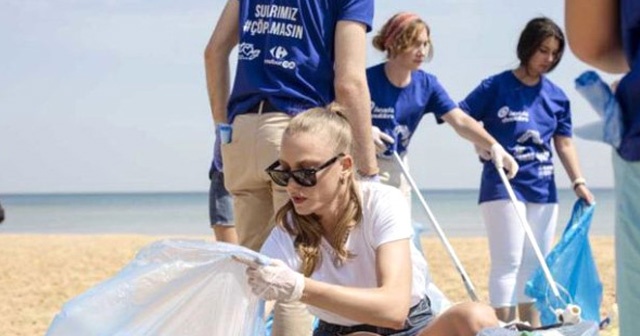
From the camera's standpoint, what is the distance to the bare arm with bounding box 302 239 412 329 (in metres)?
→ 3.01

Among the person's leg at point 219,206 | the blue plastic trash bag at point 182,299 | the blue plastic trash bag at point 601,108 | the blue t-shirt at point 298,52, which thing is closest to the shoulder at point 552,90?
the person's leg at point 219,206

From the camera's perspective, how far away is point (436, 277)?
1065 cm

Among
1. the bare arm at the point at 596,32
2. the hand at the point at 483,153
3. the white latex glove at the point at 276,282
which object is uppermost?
the bare arm at the point at 596,32

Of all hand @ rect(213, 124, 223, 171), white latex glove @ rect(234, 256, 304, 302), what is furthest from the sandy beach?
white latex glove @ rect(234, 256, 304, 302)

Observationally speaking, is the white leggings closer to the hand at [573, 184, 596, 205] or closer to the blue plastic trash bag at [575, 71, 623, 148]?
the hand at [573, 184, 596, 205]

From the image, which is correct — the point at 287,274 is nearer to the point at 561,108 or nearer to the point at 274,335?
the point at 274,335

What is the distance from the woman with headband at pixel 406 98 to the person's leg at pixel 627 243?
3.41m

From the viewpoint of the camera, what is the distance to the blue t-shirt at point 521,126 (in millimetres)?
5902

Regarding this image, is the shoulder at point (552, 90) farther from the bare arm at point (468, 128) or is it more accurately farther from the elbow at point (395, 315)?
the elbow at point (395, 315)

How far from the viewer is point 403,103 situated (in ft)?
18.6

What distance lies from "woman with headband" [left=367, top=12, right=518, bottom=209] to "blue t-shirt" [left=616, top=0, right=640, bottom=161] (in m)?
3.40

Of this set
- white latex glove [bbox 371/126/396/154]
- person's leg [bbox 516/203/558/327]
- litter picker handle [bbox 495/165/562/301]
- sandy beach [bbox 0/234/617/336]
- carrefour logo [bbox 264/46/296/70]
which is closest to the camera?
carrefour logo [bbox 264/46/296/70]

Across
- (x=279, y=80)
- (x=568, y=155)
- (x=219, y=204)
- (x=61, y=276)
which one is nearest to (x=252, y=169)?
(x=279, y=80)

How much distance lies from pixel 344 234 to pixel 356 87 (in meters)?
0.56
